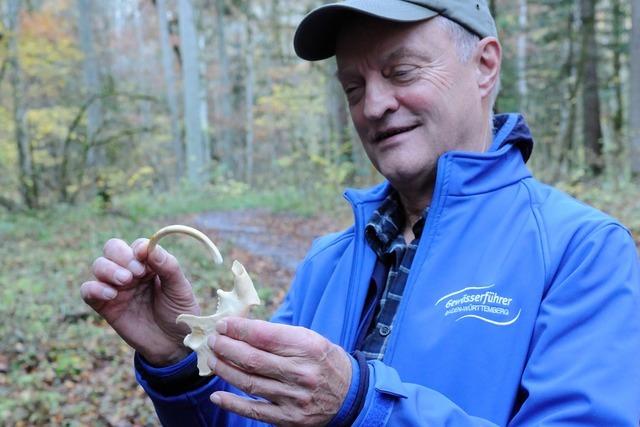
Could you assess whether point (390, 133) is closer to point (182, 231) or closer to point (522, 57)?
point (182, 231)

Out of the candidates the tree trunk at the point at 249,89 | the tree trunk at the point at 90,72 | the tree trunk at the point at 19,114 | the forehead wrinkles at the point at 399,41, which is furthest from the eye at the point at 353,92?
the tree trunk at the point at 249,89

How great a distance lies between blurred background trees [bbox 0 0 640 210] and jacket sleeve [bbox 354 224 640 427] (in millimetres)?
11249

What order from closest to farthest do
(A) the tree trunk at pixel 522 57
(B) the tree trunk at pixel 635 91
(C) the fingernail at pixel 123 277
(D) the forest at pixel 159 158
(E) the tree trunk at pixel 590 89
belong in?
(C) the fingernail at pixel 123 277 → (D) the forest at pixel 159 158 → (B) the tree trunk at pixel 635 91 → (E) the tree trunk at pixel 590 89 → (A) the tree trunk at pixel 522 57

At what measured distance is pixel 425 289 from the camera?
1.67 meters

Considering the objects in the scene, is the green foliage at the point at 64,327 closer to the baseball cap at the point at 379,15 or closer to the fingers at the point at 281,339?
the baseball cap at the point at 379,15

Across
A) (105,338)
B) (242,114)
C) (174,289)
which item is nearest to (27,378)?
(105,338)

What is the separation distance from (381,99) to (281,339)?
949mm

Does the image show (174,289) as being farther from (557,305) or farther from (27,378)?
(27,378)

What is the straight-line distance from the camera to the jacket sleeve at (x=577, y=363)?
4.34 ft

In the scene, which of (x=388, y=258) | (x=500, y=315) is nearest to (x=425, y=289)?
(x=500, y=315)

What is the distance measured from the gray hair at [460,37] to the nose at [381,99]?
25cm

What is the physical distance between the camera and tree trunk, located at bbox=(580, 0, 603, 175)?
46.6 feet

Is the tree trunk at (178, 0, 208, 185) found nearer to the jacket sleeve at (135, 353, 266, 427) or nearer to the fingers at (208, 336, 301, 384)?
the jacket sleeve at (135, 353, 266, 427)

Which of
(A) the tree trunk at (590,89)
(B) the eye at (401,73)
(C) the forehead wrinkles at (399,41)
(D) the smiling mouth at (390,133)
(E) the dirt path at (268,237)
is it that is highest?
(C) the forehead wrinkles at (399,41)
